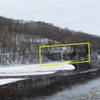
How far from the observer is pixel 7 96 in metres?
9.06

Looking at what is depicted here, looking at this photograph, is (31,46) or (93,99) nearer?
(93,99)

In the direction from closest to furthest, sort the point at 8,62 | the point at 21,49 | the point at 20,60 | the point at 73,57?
the point at 8,62
the point at 20,60
the point at 21,49
the point at 73,57

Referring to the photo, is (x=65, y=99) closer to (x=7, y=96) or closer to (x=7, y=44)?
(x=7, y=96)

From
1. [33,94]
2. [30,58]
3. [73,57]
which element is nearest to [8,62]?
[30,58]

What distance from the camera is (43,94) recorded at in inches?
367

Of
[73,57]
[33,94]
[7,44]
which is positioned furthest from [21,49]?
[33,94]

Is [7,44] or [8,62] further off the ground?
[7,44]

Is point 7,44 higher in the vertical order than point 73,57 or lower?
higher

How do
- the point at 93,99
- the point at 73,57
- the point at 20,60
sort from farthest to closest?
the point at 73,57 → the point at 20,60 → the point at 93,99

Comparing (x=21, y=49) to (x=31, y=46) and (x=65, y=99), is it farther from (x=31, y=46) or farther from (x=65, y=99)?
(x=65, y=99)

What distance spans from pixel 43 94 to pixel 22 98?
1.13 m

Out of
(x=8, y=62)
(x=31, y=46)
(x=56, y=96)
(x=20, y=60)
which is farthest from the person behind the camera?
(x=31, y=46)

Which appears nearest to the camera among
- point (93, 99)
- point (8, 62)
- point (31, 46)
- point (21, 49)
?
point (93, 99)

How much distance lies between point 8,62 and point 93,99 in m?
27.2
